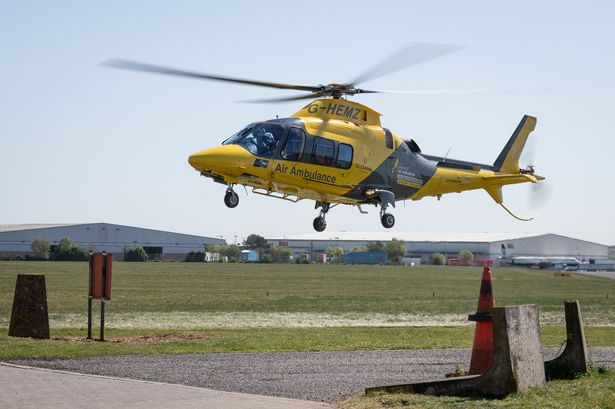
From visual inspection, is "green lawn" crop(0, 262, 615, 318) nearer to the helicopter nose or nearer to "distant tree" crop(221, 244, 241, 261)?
the helicopter nose

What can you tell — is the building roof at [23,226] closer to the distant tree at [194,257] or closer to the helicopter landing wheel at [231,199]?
the distant tree at [194,257]

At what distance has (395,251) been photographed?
150000 millimetres

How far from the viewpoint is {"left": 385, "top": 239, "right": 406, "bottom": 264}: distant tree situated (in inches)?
5861

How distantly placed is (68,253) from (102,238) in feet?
59.8

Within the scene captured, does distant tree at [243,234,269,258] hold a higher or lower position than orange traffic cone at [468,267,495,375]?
higher

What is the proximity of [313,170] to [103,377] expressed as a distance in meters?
11.8

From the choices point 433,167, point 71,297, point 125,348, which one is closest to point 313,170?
point 433,167

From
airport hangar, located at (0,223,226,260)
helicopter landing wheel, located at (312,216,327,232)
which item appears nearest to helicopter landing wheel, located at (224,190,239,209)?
helicopter landing wheel, located at (312,216,327,232)

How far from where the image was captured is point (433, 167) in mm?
29109

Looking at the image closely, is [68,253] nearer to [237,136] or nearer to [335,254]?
[335,254]

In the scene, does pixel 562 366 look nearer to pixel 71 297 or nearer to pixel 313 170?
pixel 313 170

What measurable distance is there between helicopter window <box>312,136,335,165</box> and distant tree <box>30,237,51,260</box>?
9927 centimetres

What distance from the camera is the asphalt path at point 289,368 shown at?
14508 mm

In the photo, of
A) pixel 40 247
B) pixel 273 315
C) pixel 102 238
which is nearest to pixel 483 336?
pixel 273 315
